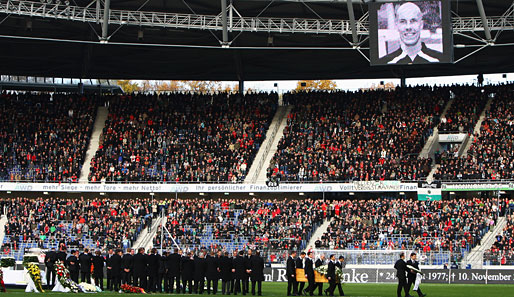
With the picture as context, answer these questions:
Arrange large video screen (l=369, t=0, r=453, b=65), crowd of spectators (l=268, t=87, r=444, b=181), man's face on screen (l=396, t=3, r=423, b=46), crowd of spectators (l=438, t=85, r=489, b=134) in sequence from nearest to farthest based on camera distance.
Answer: large video screen (l=369, t=0, r=453, b=65) < man's face on screen (l=396, t=3, r=423, b=46) < crowd of spectators (l=268, t=87, r=444, b=181) < crowd of spectators (l=438, t=85, r=489, b=134)

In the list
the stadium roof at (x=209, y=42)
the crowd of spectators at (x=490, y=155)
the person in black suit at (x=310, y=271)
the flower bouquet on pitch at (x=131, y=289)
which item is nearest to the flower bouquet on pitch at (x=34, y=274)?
the flower bouquet on pitch at (x=131, y=289)

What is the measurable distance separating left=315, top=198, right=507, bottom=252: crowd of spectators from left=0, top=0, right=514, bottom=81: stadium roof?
8.16 metres

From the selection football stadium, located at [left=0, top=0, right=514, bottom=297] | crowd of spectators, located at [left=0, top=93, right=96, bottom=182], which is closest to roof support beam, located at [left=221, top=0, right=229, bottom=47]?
football stadium, located at [left=0, top=0, right=514, bottom=297]

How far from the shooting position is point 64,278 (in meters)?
25.6

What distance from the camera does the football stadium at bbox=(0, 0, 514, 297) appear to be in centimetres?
4162

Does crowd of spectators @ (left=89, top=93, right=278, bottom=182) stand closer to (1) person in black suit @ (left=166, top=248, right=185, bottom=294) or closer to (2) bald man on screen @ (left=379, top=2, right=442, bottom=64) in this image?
(2) bald man on screen @ (left=379, top=2, right=442, bottom=64)

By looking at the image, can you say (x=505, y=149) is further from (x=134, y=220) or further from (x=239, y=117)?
(x=134, y=220)

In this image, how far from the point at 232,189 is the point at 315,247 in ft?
28.4

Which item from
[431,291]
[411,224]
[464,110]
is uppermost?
[464,110]

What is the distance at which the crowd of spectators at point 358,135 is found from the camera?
4806 cm

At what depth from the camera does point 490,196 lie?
4634cm

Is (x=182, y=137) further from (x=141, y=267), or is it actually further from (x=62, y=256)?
(x=141, y=267)

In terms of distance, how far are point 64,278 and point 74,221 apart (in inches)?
768

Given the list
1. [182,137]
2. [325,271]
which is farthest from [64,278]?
[182,137]
